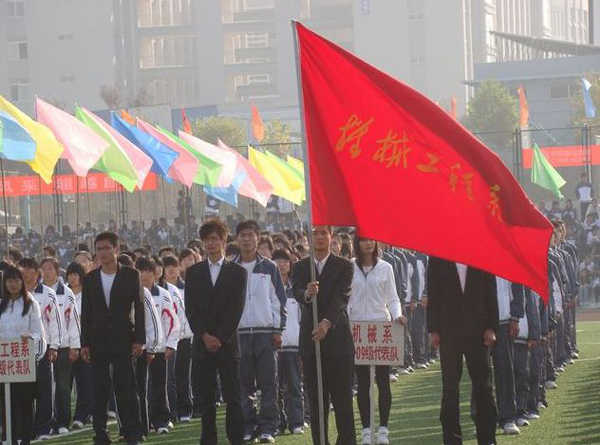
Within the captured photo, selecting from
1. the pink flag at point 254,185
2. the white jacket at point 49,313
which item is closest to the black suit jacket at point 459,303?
the white jacket at point 49,313

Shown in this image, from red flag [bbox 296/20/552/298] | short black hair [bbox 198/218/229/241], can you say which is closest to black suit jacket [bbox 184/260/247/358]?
short black hair [bbox 198/218/229/241]

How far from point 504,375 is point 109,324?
11.2 feet

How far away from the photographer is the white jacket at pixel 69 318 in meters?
15.7

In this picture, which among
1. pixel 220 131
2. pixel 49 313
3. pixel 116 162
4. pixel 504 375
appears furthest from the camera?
pixel 220 131

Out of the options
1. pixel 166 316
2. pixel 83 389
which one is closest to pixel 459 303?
pixel 166 316

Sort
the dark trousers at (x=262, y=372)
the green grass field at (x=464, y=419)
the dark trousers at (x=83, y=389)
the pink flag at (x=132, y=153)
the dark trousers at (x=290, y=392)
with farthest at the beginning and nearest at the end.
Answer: the pink flag at (x=132, y=153) → the dark trousers at (x=83, y=389) → the dark trousers at (x=290, y=392) → the dark trousers at (x=262, y=372) → the green grass field at (x=464, y=419)

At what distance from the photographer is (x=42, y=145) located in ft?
78.5

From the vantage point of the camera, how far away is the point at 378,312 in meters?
13.3

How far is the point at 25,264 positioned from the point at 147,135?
1456cm

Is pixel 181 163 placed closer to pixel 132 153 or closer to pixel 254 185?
pixel 132 153

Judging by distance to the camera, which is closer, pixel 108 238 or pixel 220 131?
pixel 108 238

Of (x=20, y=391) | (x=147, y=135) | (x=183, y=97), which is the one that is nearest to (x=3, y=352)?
(x=20, y=391)

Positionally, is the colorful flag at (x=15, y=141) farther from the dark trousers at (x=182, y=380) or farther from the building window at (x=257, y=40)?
the building window at (x=257, y=40)

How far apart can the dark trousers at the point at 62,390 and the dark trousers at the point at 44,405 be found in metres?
0.31
